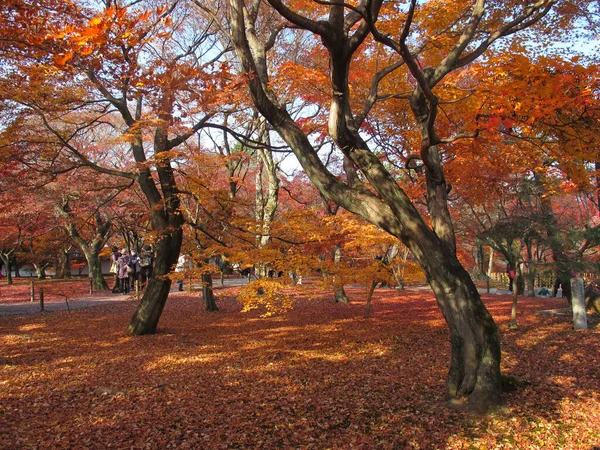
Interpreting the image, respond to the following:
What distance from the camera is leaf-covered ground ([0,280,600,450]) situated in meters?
4.30

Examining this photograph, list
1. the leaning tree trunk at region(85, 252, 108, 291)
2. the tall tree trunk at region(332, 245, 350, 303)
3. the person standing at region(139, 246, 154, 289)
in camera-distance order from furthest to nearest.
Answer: the leaning tree trunk at region(85, 252, 108, 291) < the person standing at region(139, 246, 154, 289) < the tall tree trunk at region(332, 245, 350, 303)

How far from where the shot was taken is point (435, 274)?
4711 mm

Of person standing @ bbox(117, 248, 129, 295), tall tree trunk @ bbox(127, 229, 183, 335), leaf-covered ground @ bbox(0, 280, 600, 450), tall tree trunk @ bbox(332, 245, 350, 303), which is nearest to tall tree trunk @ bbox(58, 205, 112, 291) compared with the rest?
person standing @ bbox(117, 248, 129, 295)

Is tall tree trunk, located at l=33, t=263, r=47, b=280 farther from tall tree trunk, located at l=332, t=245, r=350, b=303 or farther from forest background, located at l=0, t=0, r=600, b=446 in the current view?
tall tree trunk, located at l=332, t=245, r=350, b=303

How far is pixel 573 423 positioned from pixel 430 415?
1.37 metres

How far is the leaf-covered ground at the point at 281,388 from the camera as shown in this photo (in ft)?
14.1

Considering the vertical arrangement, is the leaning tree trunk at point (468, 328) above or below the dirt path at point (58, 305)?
→ above

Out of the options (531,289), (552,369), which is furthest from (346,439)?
(531,289)

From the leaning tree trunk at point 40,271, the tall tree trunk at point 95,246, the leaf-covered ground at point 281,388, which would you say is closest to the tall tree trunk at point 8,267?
the leaning tree trunk at point 40,271

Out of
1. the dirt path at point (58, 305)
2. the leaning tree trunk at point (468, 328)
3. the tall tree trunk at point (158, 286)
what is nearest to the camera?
the leaning tree trunk at point (468, 328)

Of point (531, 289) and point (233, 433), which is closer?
point (233, 433)

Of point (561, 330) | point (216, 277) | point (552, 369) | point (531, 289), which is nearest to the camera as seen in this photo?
point (552, 369)

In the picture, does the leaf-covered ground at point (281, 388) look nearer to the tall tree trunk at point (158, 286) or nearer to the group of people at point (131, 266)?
the tall tree trunk at point (158, 286)

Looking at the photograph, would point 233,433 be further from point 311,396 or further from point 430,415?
point 430,415
